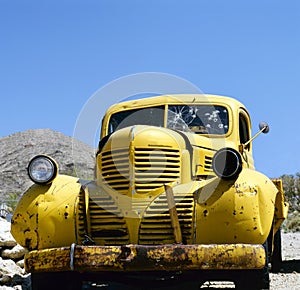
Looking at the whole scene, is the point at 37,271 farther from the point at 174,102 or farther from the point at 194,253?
the point at 174,102

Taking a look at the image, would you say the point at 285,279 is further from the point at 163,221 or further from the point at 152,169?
the point at 152,169

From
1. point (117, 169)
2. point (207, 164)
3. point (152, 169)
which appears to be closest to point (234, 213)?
point (152, 169)

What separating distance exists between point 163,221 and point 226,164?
86 centimetres

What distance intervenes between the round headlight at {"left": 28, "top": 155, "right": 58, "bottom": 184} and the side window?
282 cm

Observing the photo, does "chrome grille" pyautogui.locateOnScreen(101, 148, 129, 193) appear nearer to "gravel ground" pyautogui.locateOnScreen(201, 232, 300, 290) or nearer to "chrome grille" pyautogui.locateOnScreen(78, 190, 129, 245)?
"chrome grille" pyautogui.locateOnScreen(78, 190, 129, 245)

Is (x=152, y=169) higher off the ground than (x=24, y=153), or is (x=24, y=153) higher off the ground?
(x=24, y=153)

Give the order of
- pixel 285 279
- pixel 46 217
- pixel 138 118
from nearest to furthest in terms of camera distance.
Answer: pixel 46 217 < pixel 138 118 < pixel 285 279

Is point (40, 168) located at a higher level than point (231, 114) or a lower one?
lower

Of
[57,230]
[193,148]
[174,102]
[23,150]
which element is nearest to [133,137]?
[193,148]

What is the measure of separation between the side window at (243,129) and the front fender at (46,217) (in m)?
2.69

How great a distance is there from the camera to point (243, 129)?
8922mm

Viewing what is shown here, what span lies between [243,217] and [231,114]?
2446mm

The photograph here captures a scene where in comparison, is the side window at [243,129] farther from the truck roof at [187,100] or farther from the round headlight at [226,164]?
the round headlight at [226,164]

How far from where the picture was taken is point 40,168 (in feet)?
23.3
